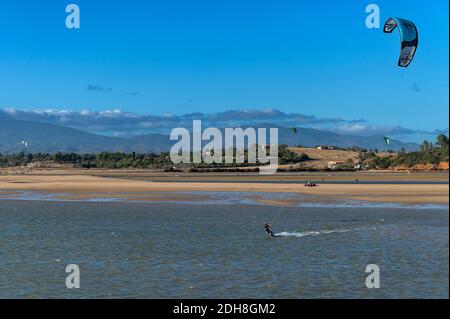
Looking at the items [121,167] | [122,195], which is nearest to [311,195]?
[122,195]

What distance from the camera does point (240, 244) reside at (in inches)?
922

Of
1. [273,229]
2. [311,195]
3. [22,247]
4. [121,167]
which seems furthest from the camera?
[121,167]

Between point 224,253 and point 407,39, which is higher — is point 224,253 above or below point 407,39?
below

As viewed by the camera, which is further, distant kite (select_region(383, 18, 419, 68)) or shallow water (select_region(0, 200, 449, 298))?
distant kite (select_region(383, 18, 419, 68))

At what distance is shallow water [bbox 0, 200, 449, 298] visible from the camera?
1608 cm

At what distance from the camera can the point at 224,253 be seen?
70.0 ft

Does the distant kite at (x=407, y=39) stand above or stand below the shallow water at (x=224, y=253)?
above

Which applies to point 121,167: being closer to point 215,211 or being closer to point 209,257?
point 215,211

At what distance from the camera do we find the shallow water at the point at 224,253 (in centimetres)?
1608

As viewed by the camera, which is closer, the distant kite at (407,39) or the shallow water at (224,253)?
the shallow water at (224,253)

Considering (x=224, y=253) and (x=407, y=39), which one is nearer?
(x=224, y=253)

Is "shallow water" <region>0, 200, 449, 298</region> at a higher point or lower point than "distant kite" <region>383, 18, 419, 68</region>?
lower

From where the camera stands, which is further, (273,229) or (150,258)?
(273,229)
